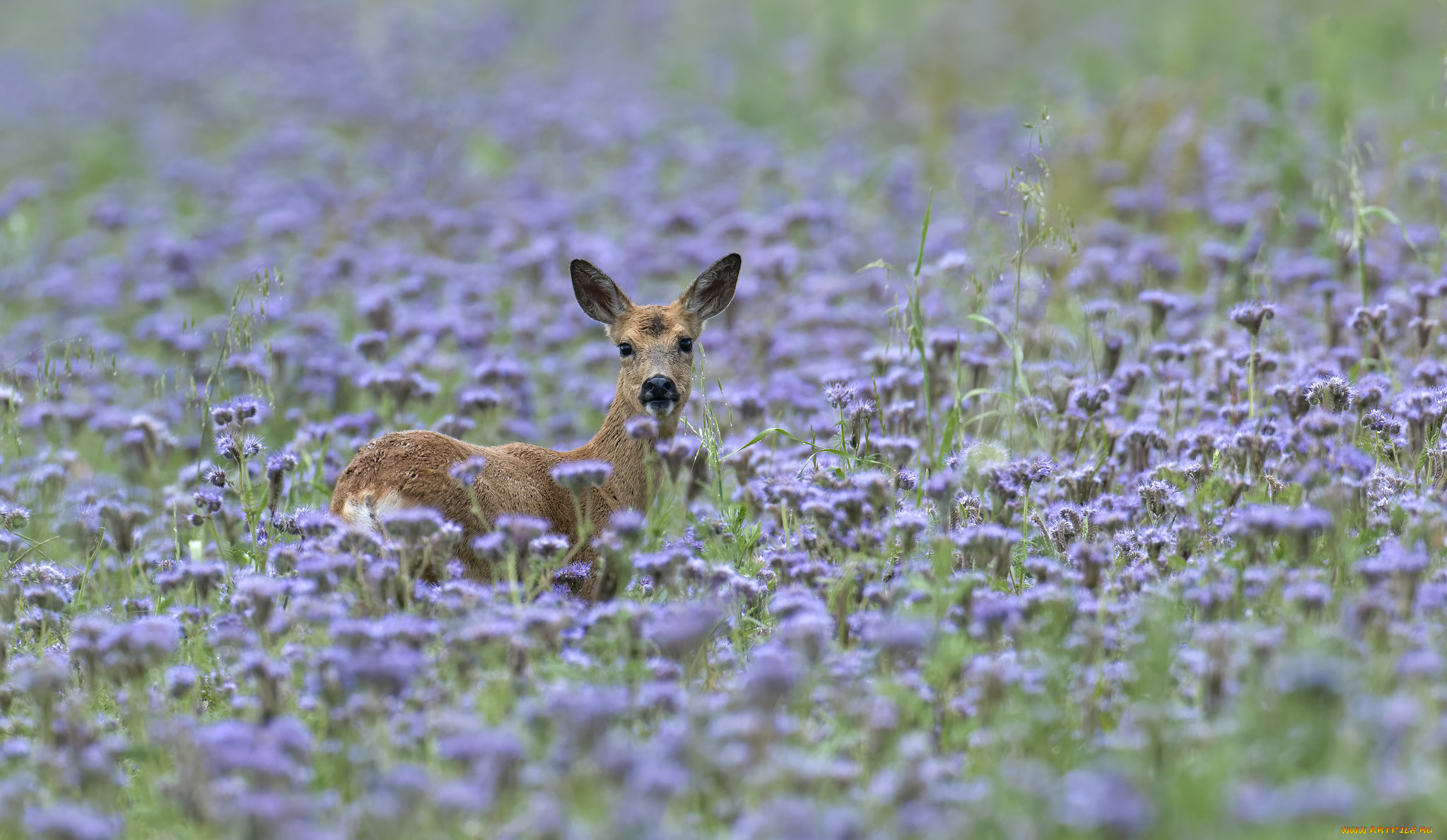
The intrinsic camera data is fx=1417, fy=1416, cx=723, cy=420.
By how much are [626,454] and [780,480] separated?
1.05 meters

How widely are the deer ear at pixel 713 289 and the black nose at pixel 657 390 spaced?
670mm

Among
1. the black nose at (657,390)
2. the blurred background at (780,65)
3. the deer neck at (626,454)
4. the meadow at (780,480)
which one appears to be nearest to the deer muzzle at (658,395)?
the black nose at (657,390)

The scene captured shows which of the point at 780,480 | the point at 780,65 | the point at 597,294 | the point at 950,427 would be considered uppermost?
the point at 780,65

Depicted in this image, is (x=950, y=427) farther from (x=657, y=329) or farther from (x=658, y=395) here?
(x=657, y=329)

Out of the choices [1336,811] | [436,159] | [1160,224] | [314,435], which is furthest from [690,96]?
[1336,811]

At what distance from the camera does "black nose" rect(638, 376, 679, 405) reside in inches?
263

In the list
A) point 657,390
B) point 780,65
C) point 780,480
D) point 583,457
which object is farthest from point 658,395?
point 780,65

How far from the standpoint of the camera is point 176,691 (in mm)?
4602

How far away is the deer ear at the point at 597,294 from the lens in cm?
722

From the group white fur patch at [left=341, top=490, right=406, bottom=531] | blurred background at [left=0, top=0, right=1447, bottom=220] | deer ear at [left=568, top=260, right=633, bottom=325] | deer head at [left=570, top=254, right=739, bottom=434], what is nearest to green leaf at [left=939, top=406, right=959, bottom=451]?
deer head at [left=570, top=254, right=739, bottom=434]

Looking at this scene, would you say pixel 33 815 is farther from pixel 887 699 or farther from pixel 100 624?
pixel 887 699

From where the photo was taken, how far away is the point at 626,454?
694 centimetres

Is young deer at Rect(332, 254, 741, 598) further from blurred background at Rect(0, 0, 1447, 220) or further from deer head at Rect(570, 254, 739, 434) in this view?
blurred background at Rect(0, 0, 1447, 220)

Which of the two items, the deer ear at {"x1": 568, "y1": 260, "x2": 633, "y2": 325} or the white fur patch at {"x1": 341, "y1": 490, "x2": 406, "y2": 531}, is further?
the deer ear at {"x1": 568, "y1": 260, "x2": 633, "y2": 325}
